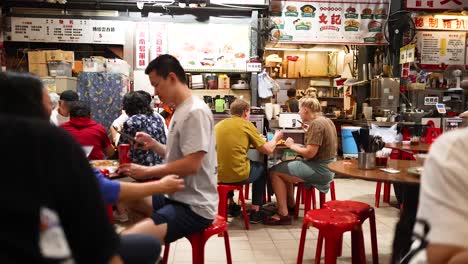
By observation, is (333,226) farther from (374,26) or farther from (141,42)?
(374,26)

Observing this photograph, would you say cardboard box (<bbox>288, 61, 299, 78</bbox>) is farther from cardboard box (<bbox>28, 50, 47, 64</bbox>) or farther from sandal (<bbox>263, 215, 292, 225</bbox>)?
sandal (<bbox>263, 215, 292, 225</bbox>)

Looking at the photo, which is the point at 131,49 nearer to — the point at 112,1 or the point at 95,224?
the point at 112,1

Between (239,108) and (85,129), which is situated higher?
(239,108)

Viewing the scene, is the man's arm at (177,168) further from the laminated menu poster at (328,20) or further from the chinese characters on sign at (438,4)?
the chinese characters on sign at (438,4)

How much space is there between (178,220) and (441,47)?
313 inches

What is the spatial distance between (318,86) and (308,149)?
8821 mm

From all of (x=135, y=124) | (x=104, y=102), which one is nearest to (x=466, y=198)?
(x=135, y=124)

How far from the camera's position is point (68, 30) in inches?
280

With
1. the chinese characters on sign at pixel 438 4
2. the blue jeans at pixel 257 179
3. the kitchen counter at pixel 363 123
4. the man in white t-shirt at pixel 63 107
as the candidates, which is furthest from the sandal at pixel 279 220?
the chinese characters on sign at pixel 438 4

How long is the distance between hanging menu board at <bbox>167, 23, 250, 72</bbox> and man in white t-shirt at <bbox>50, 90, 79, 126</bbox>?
8.31 ft

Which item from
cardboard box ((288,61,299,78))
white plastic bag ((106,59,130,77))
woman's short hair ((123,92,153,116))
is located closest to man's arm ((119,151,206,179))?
woman's short hair ((123,92,153,116))

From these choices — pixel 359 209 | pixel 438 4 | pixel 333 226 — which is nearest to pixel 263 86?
pixel 438 4

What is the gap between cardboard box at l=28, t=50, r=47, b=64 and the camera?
22.1 feet

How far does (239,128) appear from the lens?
13.9 feet
